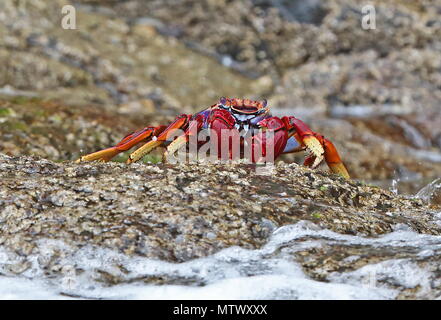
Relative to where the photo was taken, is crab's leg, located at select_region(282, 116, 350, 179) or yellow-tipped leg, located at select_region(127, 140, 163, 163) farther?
yellow-tipped leg, located at select_region(127, 140, 163, 163)

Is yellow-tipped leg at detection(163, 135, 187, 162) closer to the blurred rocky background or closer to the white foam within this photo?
the white foam

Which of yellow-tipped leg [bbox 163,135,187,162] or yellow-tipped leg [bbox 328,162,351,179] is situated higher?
yellow-tipped leg [bbox 163,135,187,162]

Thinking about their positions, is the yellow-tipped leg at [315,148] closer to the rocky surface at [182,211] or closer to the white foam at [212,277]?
the rocky surface at [182,211]

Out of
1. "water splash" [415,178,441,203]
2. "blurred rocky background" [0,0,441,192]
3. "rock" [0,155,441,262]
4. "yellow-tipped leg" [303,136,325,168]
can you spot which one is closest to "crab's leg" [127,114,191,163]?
"rock" [0,155,441,262]

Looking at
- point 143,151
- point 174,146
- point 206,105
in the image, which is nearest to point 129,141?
point 143,151

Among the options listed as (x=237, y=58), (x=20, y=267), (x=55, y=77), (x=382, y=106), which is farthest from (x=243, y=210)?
(x=237, y=58)
